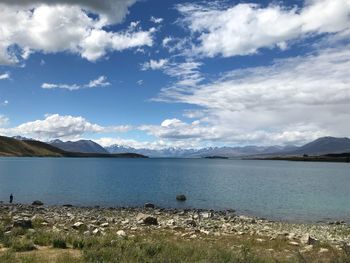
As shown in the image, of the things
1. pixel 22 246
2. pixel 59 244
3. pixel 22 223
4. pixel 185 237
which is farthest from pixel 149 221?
pixel 22 246

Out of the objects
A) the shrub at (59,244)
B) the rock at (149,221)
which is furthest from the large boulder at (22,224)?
the rock at (149,221)

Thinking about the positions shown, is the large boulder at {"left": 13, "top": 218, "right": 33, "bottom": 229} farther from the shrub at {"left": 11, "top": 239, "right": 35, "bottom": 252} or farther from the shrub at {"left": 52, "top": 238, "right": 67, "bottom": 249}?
the shrub at {"left": 52, "top": 238, "right": 67, "bottom": 249}

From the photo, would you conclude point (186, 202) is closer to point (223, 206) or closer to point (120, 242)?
point (223, 206)

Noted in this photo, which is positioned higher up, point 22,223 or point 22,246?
point 22,246

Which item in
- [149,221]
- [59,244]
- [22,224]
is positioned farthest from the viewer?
[149,221]

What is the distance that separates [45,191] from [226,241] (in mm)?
62533

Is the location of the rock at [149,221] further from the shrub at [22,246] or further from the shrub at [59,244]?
the shrub at [22,246]

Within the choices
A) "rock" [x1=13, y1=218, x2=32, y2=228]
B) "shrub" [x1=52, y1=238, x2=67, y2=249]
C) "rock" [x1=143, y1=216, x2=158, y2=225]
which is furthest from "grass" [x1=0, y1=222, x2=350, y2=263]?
"rock" [x1=143, y1=216, x2=158, y2=225]

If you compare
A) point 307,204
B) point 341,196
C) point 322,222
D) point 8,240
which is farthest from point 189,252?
point 341,196

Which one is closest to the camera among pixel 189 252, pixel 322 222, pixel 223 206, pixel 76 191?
pixel 189 252

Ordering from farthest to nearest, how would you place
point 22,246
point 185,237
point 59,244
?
point 185,237
point 59,244
point 22,246

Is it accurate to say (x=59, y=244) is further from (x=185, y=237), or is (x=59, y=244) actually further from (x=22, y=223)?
(x=185, y=237)

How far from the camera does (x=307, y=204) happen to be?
6419 cm

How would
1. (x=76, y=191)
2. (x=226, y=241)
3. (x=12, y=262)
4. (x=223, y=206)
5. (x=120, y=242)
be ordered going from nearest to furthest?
(x=12, y=262), (x=120, y=242), (x=226, y=241), (x=223, y=206), (x=76, y=191)
